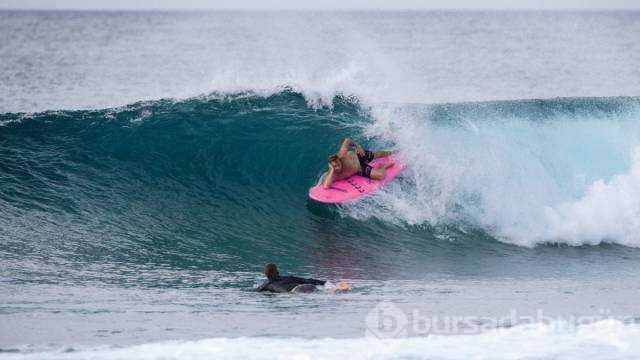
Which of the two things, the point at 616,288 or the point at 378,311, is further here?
the point at 616,288

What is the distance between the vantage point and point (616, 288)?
486 inches

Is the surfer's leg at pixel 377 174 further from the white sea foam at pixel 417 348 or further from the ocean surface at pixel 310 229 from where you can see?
the white sea foam at pixel 417 348

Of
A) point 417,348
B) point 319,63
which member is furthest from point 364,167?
point 319,63

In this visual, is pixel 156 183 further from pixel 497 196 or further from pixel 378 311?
pixel 378 311

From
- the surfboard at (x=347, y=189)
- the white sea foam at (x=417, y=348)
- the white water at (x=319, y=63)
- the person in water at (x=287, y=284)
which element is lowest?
the white sea foam at (x=417, y=348)

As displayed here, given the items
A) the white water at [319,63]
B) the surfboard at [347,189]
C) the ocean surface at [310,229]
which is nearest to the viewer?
the ocean surface at [310,229]

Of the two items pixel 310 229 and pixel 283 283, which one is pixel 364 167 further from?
pixel 283 283

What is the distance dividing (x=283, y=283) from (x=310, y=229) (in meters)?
4.20

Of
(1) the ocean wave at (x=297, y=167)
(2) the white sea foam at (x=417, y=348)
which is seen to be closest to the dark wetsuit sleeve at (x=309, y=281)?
(2) the white sea foam at (x=417, y=348)

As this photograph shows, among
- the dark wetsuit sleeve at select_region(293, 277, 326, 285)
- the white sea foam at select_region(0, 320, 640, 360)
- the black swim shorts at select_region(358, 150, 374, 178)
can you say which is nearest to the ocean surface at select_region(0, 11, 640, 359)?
the white sea foam at select_region(0, 320, 640, 360)

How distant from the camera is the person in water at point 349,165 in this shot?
15438 millimetres

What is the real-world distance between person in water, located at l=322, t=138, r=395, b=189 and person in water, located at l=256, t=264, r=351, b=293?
12.1 ft

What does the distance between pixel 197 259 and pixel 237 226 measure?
7.15 feet

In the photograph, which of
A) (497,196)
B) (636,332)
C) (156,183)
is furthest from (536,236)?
(156,183)
